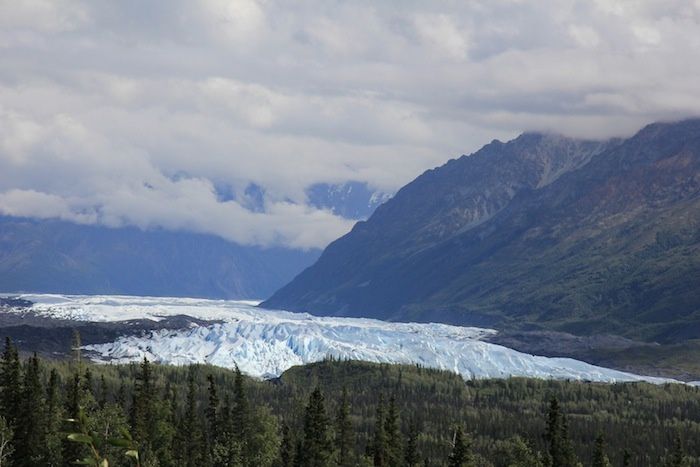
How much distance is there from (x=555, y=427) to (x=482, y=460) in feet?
158

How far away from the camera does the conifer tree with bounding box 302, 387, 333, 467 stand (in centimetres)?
11662

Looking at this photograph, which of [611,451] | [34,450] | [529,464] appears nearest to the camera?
[34,450]

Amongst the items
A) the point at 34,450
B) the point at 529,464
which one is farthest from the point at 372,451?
the point at 34,450

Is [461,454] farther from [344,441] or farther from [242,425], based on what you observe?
[242,425]

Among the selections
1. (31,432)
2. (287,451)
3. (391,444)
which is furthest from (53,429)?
(391,444)

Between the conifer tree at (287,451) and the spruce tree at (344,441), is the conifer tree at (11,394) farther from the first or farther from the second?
the spruce tree at (344,441)

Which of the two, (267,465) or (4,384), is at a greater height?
(4,384)

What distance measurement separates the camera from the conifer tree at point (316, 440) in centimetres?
11662

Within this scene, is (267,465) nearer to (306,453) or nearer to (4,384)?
(306,453)

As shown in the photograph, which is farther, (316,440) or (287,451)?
(287,451)

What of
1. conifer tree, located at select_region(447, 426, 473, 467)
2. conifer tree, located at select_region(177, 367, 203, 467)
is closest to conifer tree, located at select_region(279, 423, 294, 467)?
conifer tree, located at select_region(177, 367, 203, 467)

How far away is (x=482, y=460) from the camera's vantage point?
15850 centimetres

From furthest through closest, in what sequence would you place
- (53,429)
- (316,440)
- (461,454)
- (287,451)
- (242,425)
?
(242,425), (287,451), (316,440), (53,429), (461,454)

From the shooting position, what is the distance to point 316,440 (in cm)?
11794
